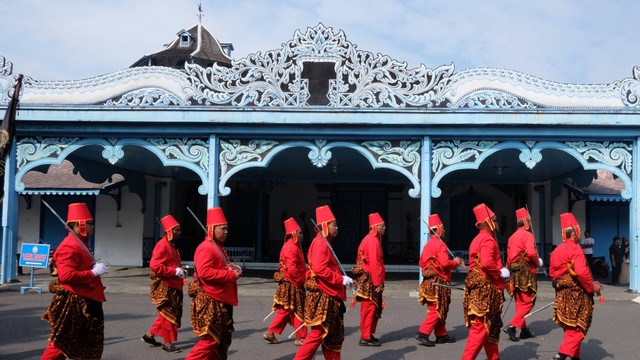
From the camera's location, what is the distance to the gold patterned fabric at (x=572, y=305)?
6.96 metres

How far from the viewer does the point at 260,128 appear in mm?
12633

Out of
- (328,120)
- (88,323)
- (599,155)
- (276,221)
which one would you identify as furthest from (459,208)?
(88,323)

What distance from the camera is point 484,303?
6.70 meters

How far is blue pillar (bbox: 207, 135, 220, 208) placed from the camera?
1270 cm

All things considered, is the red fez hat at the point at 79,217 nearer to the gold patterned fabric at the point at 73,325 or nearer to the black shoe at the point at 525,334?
the gold patterned fabric at the point at 73,325

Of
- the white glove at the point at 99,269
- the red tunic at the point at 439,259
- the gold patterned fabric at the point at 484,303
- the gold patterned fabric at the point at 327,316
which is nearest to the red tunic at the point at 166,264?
the white glove at the point at 99,269

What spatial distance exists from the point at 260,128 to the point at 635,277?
794cm

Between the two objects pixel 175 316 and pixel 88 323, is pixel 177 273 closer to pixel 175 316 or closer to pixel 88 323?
pixel 175 316

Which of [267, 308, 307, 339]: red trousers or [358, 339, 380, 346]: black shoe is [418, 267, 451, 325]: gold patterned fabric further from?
[267, 308, 307, 339]: red trousers

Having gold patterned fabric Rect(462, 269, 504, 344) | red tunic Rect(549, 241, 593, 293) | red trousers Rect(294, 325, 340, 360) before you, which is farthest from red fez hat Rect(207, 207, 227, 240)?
red tunic Rect(549, 241, 593, 293)

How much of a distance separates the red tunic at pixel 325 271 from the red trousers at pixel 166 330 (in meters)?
2.26

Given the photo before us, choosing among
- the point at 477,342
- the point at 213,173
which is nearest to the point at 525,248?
the point at 477,342

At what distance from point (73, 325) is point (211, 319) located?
131 centimetres

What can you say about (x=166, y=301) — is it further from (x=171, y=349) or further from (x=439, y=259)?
(x=439, y=259)
